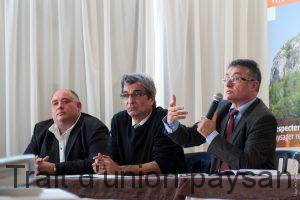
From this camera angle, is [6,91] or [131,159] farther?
[6,91]

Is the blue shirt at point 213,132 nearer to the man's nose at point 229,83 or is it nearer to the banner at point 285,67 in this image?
the man's nose at point 229,83

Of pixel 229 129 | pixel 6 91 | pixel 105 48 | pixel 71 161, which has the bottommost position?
pixel 71 161

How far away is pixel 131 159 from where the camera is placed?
9.23ft

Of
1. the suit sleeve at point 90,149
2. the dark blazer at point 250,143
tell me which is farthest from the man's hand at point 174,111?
the suit sleeve at point 90,149

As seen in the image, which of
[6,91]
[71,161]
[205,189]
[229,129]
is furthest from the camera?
[6,91]

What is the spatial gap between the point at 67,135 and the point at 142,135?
0.54 m

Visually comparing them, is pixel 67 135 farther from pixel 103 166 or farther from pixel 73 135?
pixel 103 166

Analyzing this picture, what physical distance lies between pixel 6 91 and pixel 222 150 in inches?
65.7

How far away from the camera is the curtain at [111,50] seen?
3158 millimetres

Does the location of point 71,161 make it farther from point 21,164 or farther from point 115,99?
point 21,164

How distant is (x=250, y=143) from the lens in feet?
7.62

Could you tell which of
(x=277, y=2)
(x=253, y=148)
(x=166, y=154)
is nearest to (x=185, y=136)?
(x=166, y=154)

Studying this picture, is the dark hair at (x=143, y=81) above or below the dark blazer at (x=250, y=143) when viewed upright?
above

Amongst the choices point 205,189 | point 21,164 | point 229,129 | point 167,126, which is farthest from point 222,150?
point 21,164
